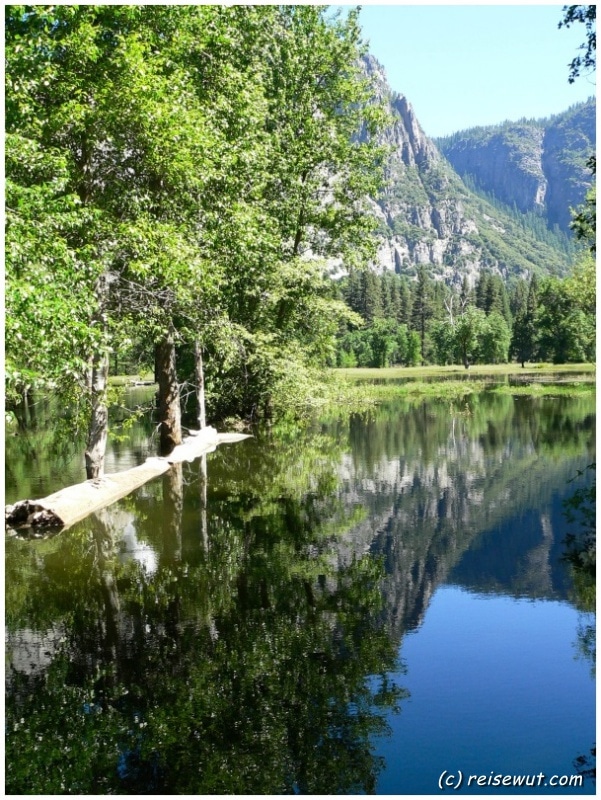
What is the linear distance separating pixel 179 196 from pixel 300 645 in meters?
15.9

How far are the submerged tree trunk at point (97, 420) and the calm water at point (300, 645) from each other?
1.30 m

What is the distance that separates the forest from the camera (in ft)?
50.4

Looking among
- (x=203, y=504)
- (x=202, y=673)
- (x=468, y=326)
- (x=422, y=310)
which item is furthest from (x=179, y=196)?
(x=422, y=310)

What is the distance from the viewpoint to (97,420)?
18.6 meters

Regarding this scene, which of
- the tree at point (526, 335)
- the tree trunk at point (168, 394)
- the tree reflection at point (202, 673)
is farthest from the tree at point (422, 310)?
the tree reflection at point (202, 673)

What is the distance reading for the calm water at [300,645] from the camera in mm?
6688

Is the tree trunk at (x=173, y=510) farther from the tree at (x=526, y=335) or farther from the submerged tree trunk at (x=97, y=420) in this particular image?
the tree at (x=526, y=335)

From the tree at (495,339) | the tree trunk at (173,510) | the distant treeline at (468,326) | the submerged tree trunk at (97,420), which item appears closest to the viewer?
the tree trunk at (173,510)

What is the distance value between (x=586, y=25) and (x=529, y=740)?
14446 mm

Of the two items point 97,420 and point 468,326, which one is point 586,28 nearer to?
point 97,420

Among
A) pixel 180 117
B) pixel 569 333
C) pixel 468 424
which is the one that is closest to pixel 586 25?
pixel 180 117

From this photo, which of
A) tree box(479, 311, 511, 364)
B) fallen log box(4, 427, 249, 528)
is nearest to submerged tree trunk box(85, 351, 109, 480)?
fallen log box(4, 427, 249, 528)

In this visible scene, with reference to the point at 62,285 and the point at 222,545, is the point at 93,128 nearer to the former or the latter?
the point at 62,285

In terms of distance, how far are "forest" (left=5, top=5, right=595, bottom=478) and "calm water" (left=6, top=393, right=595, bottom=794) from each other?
13.4 ft
